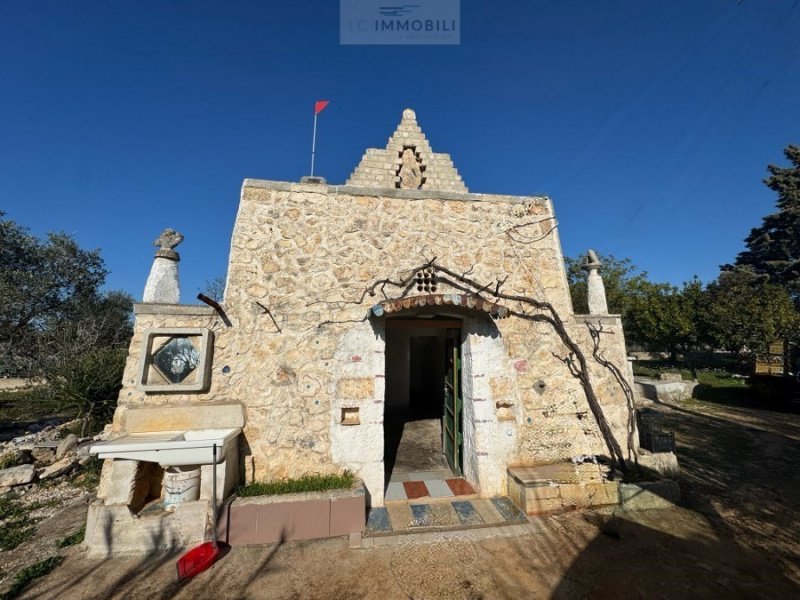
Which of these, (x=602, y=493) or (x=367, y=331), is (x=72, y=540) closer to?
(x=367, y=331)

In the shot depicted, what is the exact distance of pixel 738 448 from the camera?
23.6 feet

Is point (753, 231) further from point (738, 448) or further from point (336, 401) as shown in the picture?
point (336, 401)

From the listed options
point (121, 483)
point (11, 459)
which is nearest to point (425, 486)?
point (121, 483)

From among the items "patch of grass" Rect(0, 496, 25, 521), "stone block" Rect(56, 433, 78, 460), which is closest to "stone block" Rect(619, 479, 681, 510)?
"patch of grass" Rect(0, 496, 25, 521)

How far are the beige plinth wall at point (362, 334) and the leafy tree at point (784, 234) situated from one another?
38.7m

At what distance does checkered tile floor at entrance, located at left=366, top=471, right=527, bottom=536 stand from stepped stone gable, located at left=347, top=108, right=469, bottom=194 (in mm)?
5644

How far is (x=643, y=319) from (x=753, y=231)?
1068 inches

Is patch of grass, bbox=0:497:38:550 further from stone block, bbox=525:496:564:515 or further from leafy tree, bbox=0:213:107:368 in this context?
leafy tree, bbox=0:213:107:368

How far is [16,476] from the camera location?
5816 millimetres

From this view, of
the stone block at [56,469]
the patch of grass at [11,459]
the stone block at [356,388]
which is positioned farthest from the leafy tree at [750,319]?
the patch of grass at [11,459]

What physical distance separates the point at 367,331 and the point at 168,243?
10.5 ft

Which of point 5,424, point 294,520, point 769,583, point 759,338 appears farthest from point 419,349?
point 759,338

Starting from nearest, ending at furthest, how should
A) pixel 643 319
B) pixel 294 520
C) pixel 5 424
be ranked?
pixel 294 520, pixel 5 424, pixel 643 319

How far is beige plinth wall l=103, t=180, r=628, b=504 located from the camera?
4.50 m
